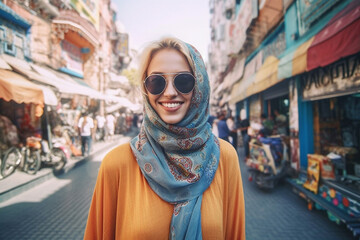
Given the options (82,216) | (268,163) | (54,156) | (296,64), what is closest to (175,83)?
(82,216)

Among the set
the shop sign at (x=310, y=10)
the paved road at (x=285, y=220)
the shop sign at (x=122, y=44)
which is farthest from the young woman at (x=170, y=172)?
the shop sign at (x=122, y=44)

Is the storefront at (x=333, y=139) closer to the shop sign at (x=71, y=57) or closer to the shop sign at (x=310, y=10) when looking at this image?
the shop sign at (x=310, y=10)

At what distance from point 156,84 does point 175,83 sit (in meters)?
0.13

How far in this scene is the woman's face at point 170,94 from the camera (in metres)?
1.25

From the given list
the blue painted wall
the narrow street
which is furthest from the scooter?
the narrow street

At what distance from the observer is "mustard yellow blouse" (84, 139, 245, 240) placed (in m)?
1.08

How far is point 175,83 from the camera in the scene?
4.15 ft

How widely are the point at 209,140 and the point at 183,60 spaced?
0.61 meters

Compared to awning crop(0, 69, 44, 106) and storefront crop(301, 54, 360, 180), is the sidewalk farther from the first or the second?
storefront crop(301, 54, 360, 180)

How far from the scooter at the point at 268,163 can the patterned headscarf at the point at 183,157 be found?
13.5 ft

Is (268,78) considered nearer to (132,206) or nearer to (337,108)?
(337,108)

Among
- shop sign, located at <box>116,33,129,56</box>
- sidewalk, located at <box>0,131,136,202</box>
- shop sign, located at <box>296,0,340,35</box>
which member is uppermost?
shop sign, located at <box>116,33,129,56</box>

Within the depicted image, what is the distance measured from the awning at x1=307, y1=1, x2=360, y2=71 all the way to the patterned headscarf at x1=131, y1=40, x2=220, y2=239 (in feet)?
10.2

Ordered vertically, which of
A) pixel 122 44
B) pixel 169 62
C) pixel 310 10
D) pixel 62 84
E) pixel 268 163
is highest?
pixel 122 44
